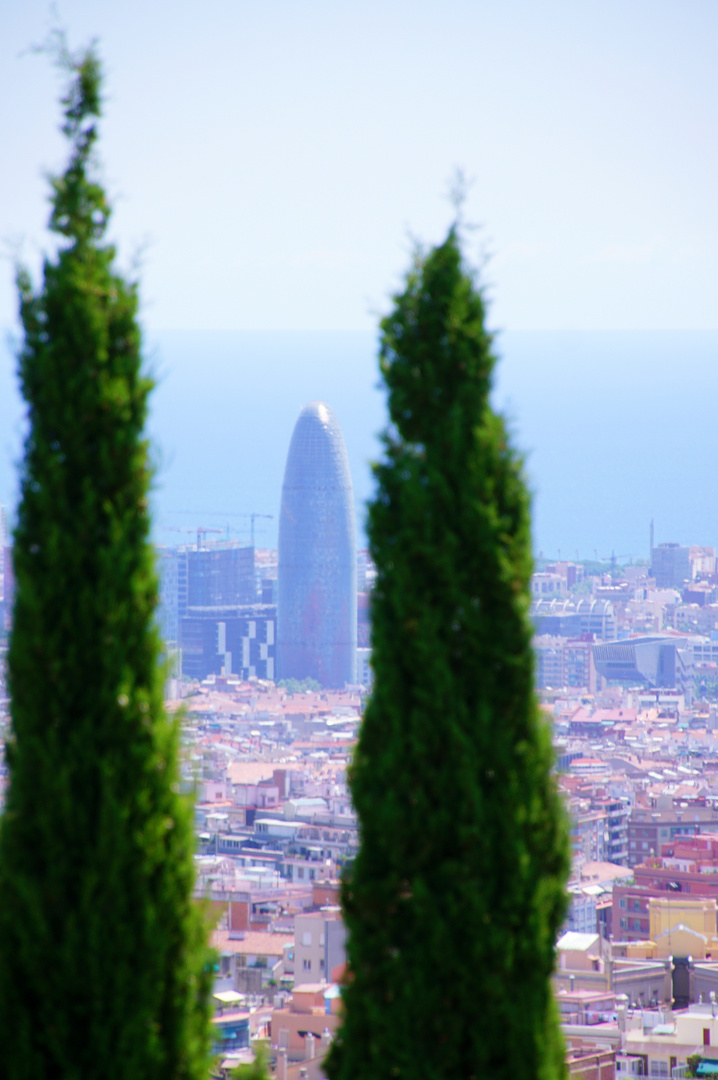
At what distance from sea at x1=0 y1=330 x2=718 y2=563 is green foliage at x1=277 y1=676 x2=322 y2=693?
23.1 feet

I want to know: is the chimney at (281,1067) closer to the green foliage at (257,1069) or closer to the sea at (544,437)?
the green foliage at (257,1069)

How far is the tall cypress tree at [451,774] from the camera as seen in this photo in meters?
1.95

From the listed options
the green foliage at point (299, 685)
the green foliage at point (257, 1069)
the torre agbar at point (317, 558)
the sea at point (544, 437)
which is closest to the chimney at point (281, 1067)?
the green foliage at point (257, 1069)

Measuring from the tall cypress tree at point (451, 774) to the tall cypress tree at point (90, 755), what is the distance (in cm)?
26

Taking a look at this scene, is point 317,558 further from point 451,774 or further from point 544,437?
point 544,437

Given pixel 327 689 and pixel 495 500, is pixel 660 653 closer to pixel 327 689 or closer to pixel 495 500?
pixel 327 689

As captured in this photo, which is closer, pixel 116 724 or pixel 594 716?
pixel 116 724

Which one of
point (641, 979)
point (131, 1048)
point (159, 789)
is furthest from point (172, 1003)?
point (641, 979)

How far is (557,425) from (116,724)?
93049 millimetres

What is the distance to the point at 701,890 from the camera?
55.5ft

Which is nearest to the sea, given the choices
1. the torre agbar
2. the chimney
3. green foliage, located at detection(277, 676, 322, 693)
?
the torre agbar

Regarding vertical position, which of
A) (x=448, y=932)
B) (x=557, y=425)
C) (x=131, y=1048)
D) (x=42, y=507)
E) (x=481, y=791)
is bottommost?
(x=131, y=1048)

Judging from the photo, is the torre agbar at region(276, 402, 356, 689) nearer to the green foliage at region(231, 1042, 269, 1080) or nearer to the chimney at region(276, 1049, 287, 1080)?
the chimney at region(276, 1049, 287, 1080)

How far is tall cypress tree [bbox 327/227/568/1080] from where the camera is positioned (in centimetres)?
195
